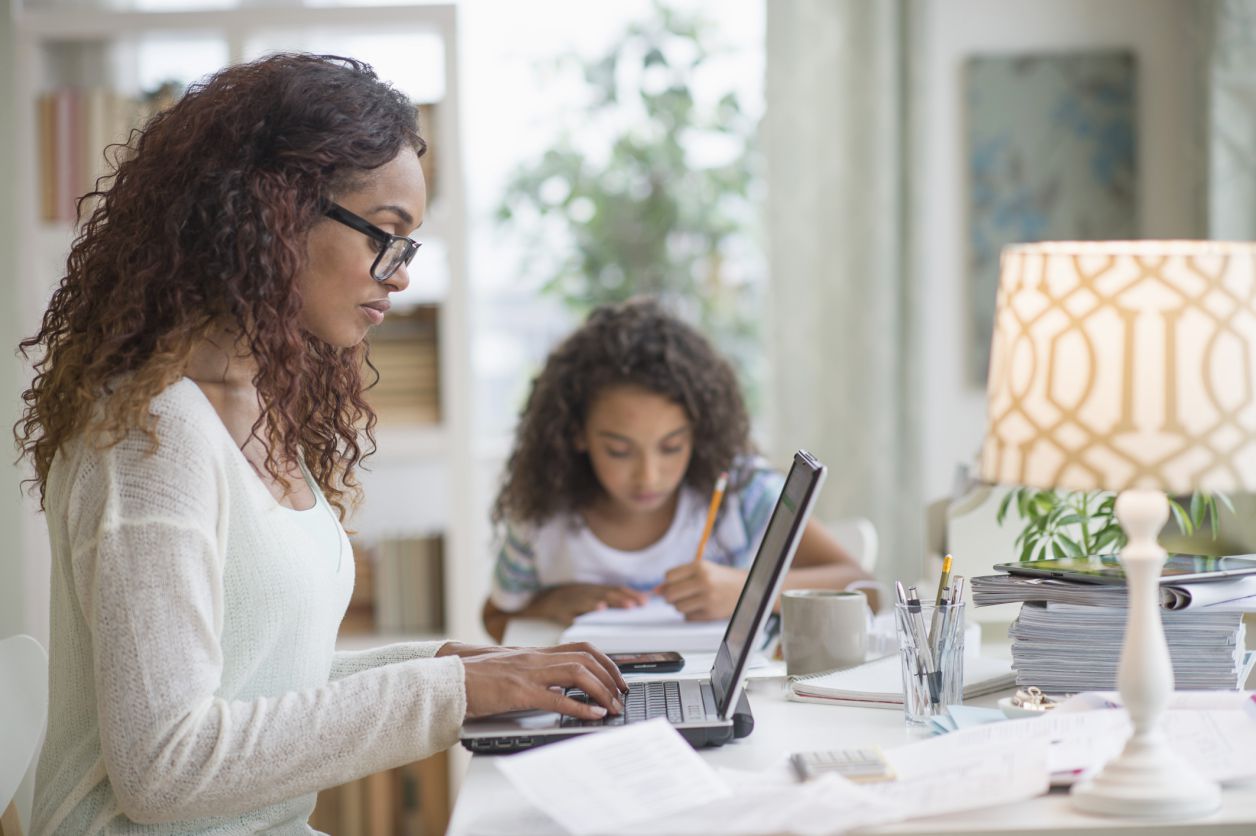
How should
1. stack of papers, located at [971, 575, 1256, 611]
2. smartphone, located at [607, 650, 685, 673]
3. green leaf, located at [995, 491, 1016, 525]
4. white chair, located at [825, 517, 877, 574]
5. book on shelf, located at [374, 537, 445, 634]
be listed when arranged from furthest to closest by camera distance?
book on shelf, located at [374, 537, 445, 634] < white chair, located at [825, 517, 877, 574] < green leaf, located at [995, 491, 1016, 525] < smartphone, located at [607, 650, 685, 673] < stack of papers, located at [971, 575, 1256, 611]

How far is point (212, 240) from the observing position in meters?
1.29

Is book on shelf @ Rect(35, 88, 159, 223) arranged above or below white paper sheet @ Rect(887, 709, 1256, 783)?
above

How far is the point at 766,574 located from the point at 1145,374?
16.4 inches

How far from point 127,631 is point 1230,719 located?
3.24 feet

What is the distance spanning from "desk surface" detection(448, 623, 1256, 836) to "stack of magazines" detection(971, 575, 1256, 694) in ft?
0.28

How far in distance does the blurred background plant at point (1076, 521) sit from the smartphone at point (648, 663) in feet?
1.61

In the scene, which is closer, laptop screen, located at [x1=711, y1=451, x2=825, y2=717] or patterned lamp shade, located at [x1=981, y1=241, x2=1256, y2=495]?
patterned lamp shade, located at [x1=981, y1=241, x2=1256, y2=495]

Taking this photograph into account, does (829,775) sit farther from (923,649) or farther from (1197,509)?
(1197,509)

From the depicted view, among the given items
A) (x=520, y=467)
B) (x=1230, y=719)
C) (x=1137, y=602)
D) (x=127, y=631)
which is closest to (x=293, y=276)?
(x=127, y=631)

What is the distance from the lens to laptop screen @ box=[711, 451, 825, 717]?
48.3 inches

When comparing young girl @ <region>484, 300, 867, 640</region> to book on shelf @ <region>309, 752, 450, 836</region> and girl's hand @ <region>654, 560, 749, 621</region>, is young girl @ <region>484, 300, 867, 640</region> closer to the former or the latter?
girl's hand @ <region>654, 560, 749, 621</region>

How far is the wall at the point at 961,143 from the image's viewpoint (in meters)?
3.49

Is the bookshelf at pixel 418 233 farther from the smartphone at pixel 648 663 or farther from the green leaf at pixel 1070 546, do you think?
the green leaf at pixel 1070 546

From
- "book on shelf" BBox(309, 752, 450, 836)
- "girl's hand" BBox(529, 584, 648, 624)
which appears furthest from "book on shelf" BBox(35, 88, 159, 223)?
"girl's hand" BBox(529, 584, 648, 624)
